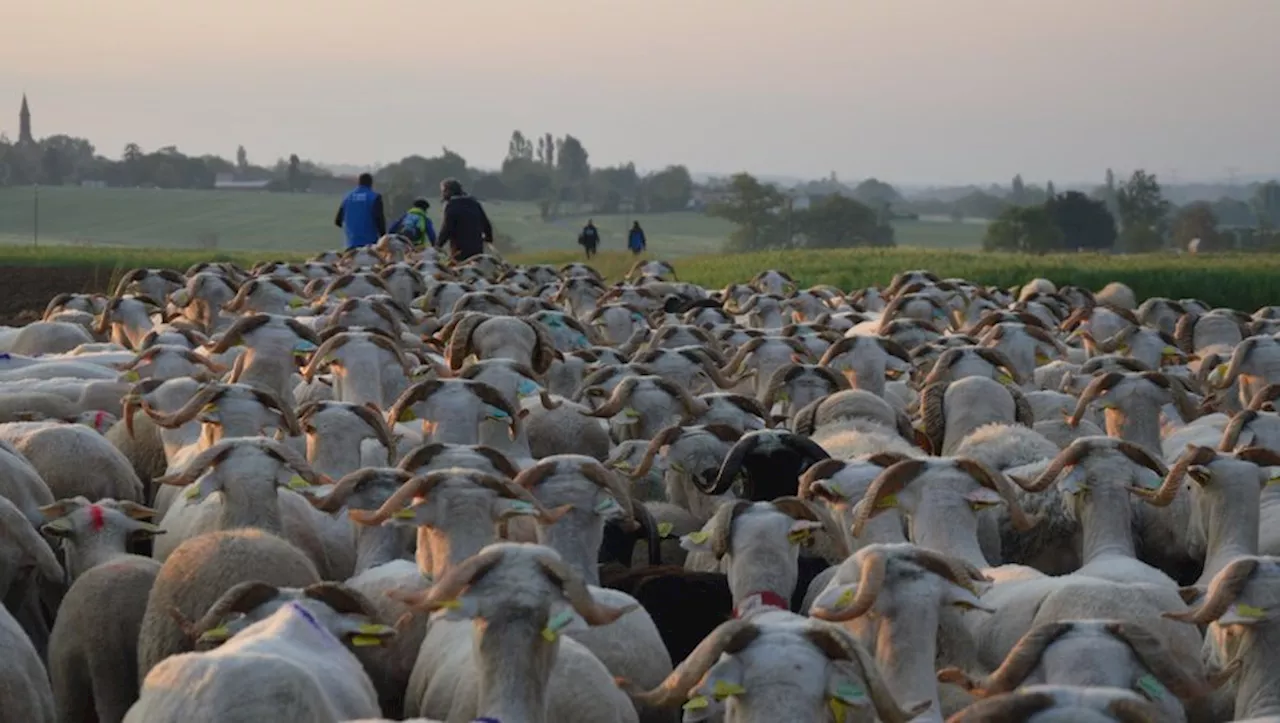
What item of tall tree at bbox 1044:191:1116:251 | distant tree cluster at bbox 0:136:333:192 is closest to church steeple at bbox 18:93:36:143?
distant tree cluster at bbox 0:136:333:192

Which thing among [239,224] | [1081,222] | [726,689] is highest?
[726,689]

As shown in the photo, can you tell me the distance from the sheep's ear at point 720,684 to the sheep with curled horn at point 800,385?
7.16 metres

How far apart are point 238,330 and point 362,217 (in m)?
16.0

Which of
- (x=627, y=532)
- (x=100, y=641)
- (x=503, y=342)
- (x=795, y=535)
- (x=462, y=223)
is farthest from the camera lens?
(x=462, y=223)

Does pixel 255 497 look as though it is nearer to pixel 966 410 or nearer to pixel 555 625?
pixel 555 625

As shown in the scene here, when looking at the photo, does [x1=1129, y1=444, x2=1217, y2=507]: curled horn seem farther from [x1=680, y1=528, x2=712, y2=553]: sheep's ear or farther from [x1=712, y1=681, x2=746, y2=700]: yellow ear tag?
[x1=712, y1=681, x2=746, y2=700]: yellow ear tag

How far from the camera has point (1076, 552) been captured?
33.7ft

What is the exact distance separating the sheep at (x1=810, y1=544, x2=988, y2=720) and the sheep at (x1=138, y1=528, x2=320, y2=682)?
7.39ft

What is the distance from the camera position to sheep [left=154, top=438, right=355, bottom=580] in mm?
9086

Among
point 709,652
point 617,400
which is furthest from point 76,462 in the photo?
point 709,652

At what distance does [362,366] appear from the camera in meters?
12.7

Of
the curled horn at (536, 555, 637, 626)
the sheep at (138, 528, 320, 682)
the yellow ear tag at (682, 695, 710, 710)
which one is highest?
the curled horn at (536, 555, 637, 626)

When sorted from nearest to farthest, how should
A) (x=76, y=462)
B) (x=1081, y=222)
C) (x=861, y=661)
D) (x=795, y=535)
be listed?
(x=861, y=661)
(x=795, y=535)
(x=76, y=462)
(x=1081, y=222)

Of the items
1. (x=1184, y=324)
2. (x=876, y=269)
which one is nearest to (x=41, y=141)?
(x=876, y=269)
